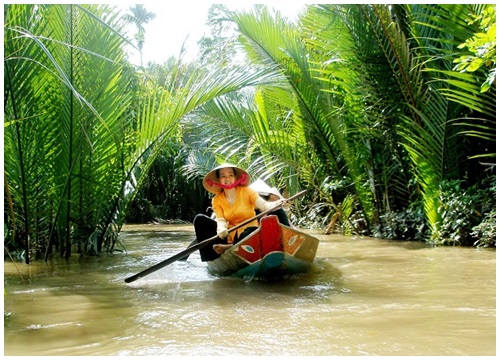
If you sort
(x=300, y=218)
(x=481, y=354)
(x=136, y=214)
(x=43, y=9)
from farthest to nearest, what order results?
1. (x=136, y=214)
2. (x=300, y=218)
3. (x=43, y=9)
4. (x=481, y=354)

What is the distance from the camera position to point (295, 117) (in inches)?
339

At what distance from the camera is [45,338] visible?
2797 mm

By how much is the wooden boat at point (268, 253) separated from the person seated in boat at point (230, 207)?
0.34 m

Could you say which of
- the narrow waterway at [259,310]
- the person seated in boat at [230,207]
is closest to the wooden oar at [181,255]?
the narrow waterway at [259,310]

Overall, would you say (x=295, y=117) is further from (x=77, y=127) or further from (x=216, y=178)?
(x=77, y=127)

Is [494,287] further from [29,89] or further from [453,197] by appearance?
[29,89]

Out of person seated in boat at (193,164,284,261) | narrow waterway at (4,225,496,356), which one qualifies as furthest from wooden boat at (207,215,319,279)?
person seated in boat at (193,164,284,261)

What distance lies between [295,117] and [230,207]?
3930 mm

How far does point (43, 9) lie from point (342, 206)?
18.6 ft

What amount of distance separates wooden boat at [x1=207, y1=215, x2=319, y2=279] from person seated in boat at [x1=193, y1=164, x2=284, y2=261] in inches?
13.5

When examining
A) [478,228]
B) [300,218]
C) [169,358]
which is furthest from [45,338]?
[300,218]

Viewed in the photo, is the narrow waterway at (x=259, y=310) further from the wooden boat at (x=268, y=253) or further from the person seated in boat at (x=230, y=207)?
the person seated in boat at (x=230, y=207)

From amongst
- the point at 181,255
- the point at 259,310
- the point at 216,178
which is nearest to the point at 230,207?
the point at 216,178

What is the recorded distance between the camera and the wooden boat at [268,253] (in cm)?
431
